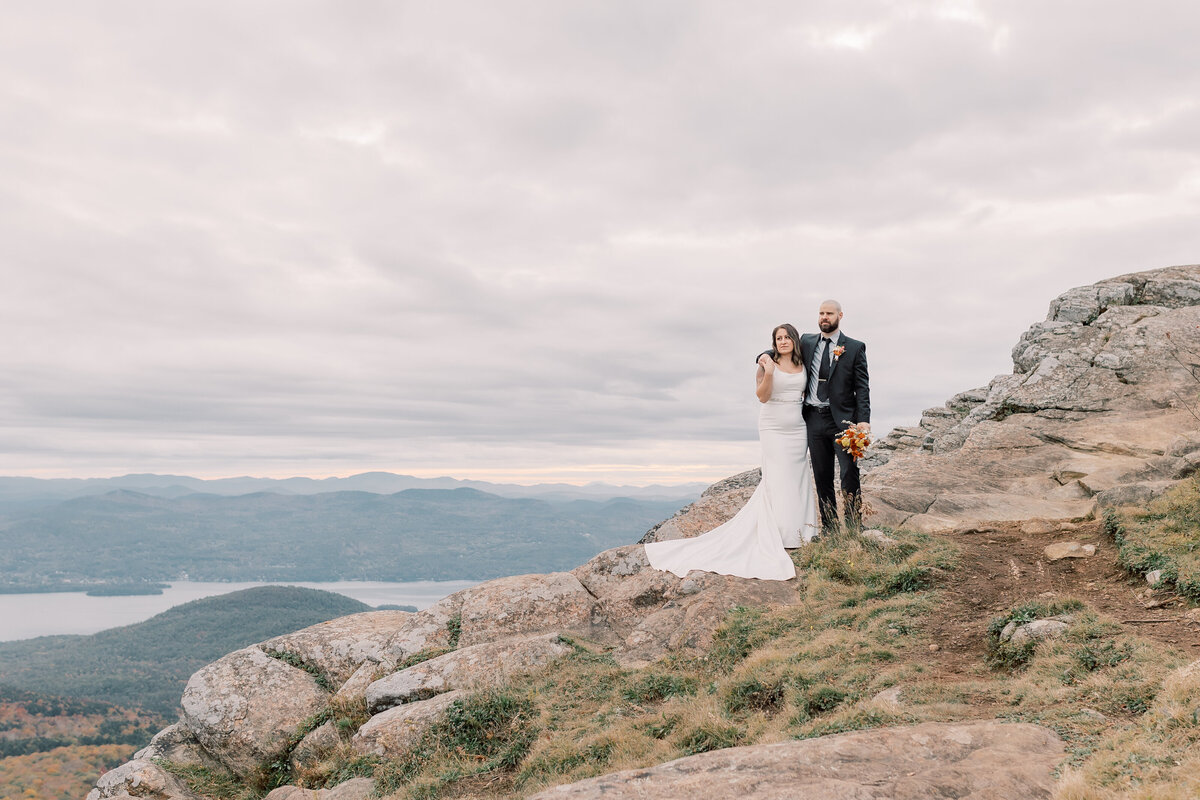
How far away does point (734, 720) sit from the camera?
7117mm

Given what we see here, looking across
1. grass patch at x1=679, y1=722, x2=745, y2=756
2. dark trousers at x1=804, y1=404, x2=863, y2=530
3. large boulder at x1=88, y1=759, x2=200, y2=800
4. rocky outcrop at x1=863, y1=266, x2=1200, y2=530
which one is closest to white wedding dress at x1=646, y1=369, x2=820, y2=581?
dark trousers at x1=804, y1=404, x2=863, y2=530

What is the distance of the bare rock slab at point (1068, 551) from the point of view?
10039 mm

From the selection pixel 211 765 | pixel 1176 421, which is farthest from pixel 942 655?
pixel 1176 421

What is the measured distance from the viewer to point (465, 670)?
33.8 ft

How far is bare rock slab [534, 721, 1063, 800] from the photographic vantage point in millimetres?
4336

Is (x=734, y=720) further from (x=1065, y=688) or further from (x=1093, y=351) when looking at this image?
(x=1093, y=351)

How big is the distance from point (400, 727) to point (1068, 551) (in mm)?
10130

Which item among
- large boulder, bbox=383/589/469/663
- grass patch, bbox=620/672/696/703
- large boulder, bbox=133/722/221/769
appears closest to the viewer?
grass patch, bbox=620/672/696/703

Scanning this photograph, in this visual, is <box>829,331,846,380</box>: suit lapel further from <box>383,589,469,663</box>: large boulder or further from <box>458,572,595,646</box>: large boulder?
<box>383,589,469,663</box>: large boulder

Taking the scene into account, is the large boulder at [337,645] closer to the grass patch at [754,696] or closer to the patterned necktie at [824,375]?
the grass patch at [754,696]

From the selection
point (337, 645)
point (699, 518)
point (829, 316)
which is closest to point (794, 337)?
point (829, 316)

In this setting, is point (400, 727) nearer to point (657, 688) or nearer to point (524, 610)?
point (657, 688)

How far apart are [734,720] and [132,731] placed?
158352mm

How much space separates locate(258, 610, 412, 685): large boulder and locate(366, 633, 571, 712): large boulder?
1.89 meters
